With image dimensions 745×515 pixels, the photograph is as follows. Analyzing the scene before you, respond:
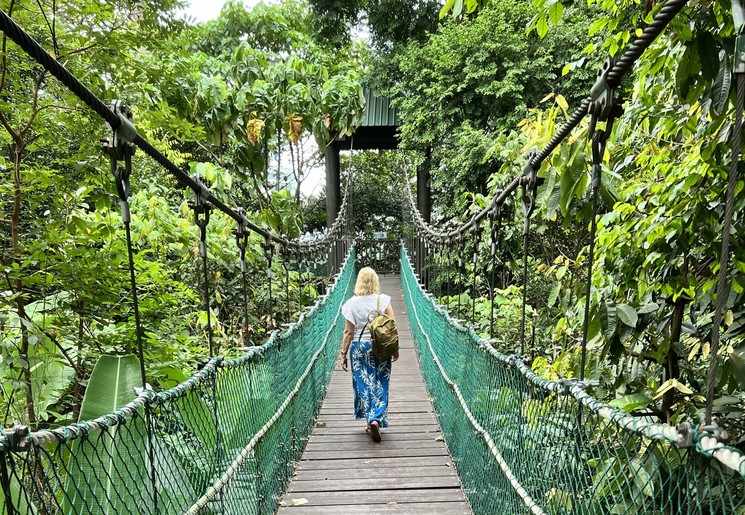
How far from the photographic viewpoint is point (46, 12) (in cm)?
220

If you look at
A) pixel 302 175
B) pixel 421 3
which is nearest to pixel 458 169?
pixel 302 175

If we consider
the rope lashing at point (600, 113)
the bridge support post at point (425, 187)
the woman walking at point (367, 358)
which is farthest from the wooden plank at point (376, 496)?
the bridge support post at point (425, 187)

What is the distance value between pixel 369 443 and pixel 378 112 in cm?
805

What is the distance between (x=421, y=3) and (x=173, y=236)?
696cm

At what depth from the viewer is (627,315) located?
1.53 m

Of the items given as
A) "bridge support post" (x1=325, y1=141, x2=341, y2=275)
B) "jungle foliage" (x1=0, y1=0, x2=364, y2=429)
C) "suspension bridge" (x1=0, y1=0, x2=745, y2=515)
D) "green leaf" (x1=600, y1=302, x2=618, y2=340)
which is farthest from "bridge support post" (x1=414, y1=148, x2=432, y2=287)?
"green leaf" (x1=600, y1=302, x2=618, y2=340)

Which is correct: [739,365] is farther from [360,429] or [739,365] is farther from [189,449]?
[360,429]

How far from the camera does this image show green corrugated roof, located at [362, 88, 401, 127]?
33.1 feet

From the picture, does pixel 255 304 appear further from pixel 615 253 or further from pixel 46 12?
pixel 615 253

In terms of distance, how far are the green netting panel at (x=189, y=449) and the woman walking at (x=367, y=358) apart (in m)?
0.29

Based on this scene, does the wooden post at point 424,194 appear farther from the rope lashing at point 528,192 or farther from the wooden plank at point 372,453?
the rope lashing at point 528,192

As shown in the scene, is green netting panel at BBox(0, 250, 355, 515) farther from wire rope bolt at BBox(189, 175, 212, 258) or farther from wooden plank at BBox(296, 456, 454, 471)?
wire rope bolt at BBox(189, 175, 212, 258)

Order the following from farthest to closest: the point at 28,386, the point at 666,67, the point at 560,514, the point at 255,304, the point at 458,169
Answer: the point at 458,169 → the point at 255,304 → the point at 28,386 → the point at 666,67 → the point at 560,514

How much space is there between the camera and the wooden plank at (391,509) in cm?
224
